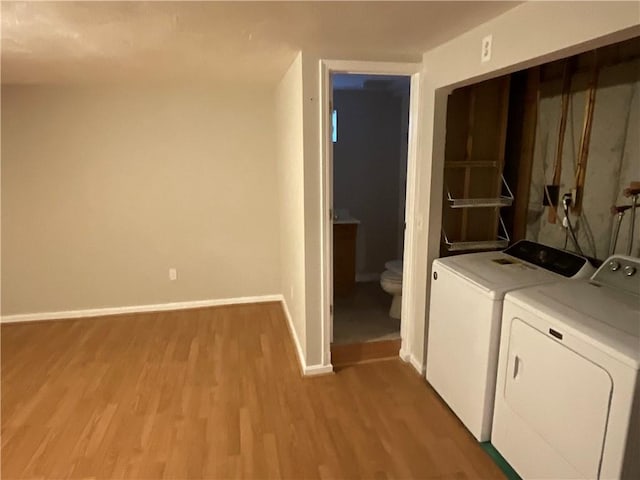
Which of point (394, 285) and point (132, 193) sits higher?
point (132, 193)

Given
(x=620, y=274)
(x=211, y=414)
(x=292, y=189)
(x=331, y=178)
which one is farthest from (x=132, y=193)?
(x=620, y=274)

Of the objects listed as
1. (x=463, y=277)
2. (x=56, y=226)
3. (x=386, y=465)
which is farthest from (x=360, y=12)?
(x=56, y=226)

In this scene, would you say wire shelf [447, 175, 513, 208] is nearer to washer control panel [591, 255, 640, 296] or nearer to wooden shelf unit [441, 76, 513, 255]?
wooden shelf unit [441, 76, 513, 255]

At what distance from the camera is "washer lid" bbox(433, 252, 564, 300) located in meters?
2.02

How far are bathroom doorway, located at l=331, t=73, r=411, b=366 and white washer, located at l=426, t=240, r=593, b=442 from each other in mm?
1207

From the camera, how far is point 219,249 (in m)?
4.00

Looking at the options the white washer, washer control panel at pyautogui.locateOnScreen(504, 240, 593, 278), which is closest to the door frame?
the white washer

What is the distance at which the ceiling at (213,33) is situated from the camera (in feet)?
5.49

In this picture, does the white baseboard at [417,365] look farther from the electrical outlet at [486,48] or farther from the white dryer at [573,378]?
the electrical outlet at [486,48]

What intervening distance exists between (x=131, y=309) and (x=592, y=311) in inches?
148

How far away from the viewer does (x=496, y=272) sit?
220 cm

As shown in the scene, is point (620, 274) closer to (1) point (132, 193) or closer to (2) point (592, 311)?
(2) point (592, 311)

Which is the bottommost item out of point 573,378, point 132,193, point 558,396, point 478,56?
point 558,396

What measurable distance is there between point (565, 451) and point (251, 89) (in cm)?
346
